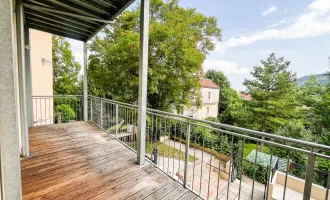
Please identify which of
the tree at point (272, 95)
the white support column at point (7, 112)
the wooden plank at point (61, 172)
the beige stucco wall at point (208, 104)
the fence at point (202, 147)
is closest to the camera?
the white support column at point (7, 112)

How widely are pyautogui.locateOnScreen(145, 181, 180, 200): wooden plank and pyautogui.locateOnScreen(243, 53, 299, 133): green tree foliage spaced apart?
46.6 feet

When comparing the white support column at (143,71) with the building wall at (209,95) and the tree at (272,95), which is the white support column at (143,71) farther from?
the building wall at (209,95)

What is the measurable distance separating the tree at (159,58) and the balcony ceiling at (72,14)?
323 centimetres

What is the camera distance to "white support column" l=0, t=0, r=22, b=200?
Answer: 0.87 m

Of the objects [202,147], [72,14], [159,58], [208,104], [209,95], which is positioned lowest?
[208,104]

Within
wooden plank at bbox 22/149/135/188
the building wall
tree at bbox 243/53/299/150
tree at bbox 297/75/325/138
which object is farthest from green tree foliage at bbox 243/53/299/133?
wooden plank at bbox 22/149/135/188

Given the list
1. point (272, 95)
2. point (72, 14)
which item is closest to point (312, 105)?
point (272, 95)

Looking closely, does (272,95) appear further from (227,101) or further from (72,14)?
(72,14)

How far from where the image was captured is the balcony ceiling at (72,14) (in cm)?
268

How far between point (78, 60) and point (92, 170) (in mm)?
14652

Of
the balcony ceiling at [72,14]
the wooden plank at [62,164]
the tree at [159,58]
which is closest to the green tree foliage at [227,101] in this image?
the tree at [159,58]

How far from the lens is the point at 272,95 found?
1392 cm

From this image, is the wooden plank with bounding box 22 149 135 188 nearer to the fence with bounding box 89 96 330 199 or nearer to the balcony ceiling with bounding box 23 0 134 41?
the fence with bounding box 89 96 330 199

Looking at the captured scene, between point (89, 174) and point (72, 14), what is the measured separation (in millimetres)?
2716
